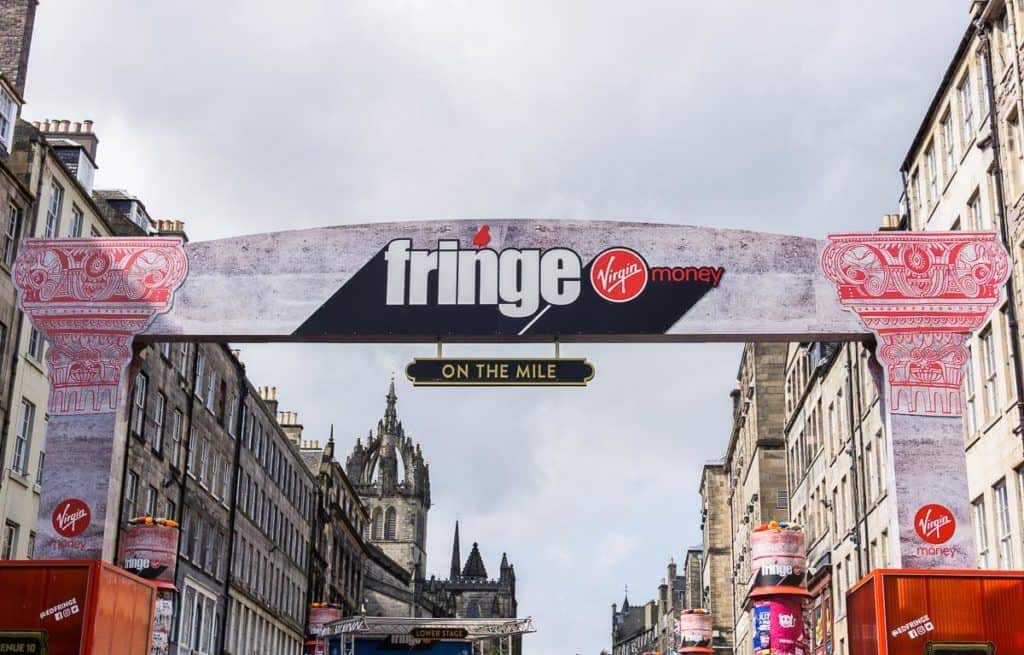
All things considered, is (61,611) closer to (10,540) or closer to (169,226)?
(10,540)

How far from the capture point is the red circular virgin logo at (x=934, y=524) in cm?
1775

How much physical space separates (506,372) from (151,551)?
27.4ft

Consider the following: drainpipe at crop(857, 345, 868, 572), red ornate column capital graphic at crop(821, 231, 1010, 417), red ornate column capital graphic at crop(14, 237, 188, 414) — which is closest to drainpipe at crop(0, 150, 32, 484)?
red ornate column capital graphic at crop(14, 237, 188, 414)

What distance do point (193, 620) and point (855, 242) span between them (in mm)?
37178

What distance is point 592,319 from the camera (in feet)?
63.7

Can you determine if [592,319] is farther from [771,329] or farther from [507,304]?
[771,329]

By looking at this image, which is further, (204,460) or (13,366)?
(204,460)

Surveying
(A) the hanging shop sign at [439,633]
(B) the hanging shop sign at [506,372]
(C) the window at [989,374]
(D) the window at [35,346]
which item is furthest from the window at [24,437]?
(C) the window at [989,374]

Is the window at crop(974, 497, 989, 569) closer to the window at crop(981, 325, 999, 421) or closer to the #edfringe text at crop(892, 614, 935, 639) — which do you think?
the window at crop(981, 325, 999, 421)

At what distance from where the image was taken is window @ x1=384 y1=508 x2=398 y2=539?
166250 millimetres

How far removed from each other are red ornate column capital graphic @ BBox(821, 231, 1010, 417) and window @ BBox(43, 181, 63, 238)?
78.9ft

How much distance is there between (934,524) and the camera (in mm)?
17797

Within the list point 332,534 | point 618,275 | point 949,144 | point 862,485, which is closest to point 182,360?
point 862,485

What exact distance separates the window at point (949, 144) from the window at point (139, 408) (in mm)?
25348
